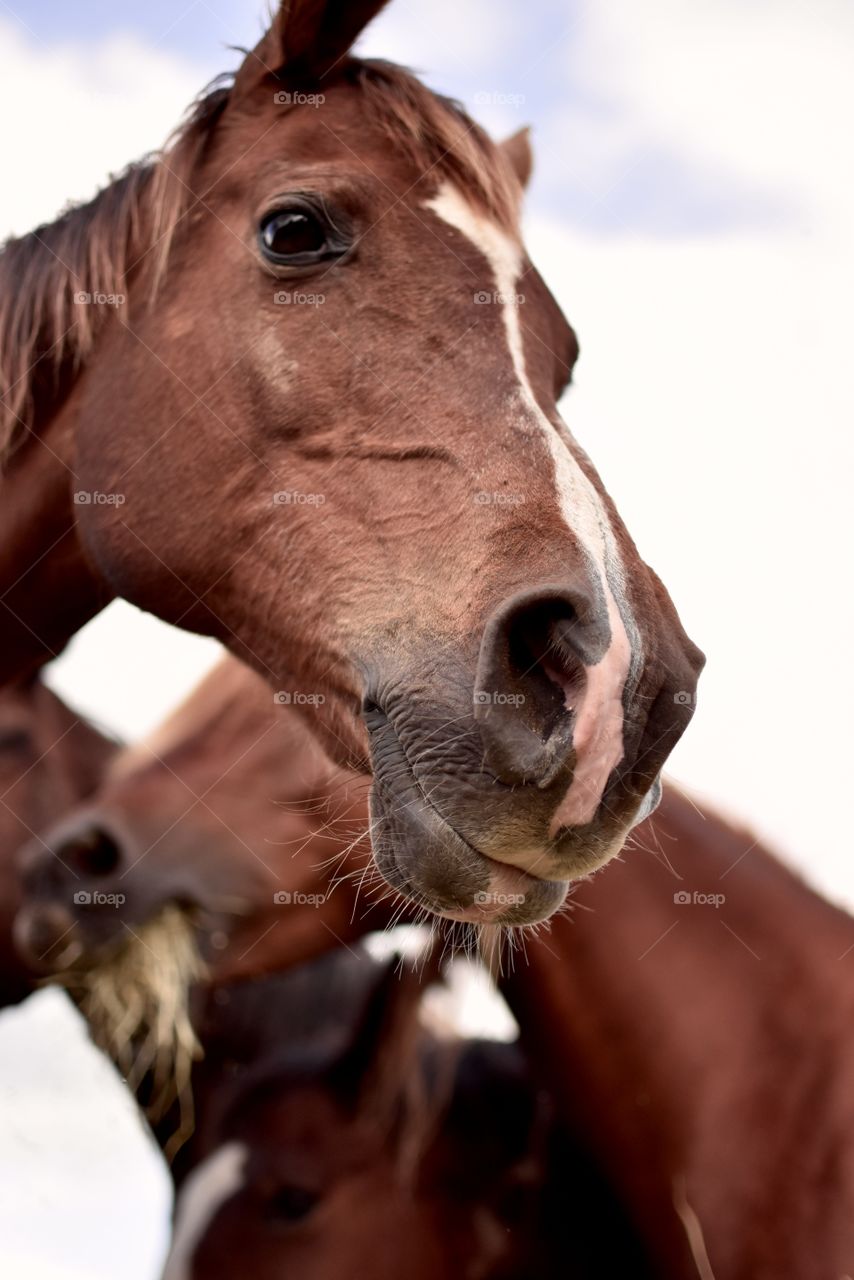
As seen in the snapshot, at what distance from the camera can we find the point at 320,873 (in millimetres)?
4090

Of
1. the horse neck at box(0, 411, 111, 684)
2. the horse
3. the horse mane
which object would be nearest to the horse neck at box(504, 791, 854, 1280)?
the horse neck at box(0, 411, 111, 684)

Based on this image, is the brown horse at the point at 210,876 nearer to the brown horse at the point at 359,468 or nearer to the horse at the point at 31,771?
the horse at the point at 31,771

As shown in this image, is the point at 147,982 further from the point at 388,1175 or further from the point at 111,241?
the point at 111,241

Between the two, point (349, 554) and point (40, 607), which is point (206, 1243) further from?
point (349, 554)

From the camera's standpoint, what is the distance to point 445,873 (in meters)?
2.12

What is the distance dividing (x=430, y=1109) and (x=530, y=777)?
3034mm

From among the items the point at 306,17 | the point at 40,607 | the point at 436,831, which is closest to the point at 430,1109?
the point at 40,607

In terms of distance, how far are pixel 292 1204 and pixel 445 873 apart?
2.85 meters

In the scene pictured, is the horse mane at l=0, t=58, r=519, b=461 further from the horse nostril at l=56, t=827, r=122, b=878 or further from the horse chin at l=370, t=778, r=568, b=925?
the horse nostril at l=56, t=827, r=122, b=878

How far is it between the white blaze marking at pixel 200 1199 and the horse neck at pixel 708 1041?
143 cm

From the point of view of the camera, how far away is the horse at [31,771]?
4.75 m

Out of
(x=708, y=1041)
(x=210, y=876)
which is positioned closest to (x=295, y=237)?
(x=210, y=876)

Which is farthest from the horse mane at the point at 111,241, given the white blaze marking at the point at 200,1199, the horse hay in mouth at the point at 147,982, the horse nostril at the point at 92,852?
the white blaze marking at the point at 200,1199

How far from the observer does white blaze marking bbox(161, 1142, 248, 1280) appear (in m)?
4.36
